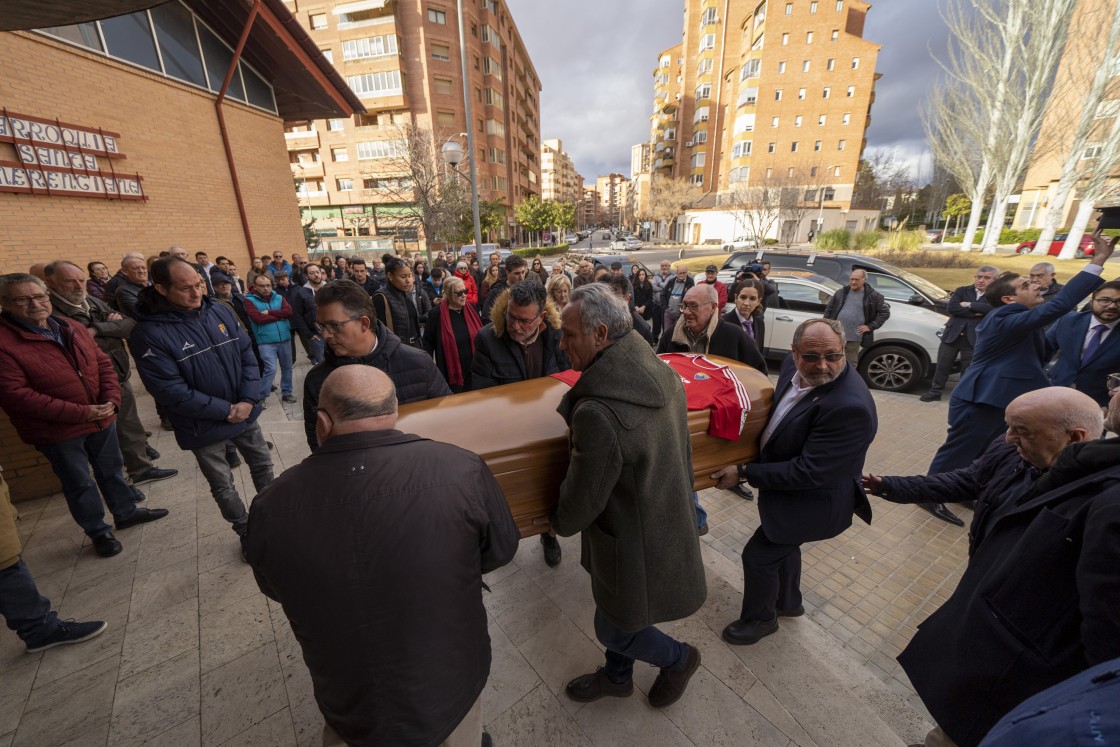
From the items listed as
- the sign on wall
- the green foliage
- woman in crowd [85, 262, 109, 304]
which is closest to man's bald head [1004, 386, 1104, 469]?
woman in crowd [85, 262, 109, 304]

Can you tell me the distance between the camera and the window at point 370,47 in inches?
1184

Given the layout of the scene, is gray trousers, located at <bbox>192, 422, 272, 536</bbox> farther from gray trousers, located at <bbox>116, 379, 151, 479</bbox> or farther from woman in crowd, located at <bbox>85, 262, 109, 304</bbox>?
woman in crowd, located at <bbox>85, 262, 109, 304</bbox>

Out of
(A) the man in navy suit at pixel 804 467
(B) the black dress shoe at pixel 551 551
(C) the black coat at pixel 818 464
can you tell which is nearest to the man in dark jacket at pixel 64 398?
(B) the black dress shoe at pixel 551 551

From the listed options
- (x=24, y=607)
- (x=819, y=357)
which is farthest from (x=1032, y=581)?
(x=24, y=607)

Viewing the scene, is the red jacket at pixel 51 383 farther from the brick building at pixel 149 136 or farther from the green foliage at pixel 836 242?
the green foliage at pixel 836 242

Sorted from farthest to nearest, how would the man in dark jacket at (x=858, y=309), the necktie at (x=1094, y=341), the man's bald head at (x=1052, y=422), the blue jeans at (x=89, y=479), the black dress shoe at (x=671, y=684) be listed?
the man in dark jacket at (x=858, y=309) → the necktie at (x=1094, y=341) → the blue jeans at (x=89, y=479) → the black dress shoe at (x=671, y=684) → the man's bald head at (x=1052, y=422)

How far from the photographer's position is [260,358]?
557 centimetres

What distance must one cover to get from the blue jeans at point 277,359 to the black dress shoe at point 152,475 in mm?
1709

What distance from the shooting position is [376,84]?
100ft

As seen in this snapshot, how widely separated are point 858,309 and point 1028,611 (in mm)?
5140

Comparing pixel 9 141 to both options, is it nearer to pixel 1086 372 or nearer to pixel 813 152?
pixel 1086 372

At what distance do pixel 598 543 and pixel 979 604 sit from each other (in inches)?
47.2

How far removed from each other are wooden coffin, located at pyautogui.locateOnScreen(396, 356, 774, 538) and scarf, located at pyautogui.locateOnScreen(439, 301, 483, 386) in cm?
175

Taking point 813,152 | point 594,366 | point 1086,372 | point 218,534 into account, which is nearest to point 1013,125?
point 813,152
